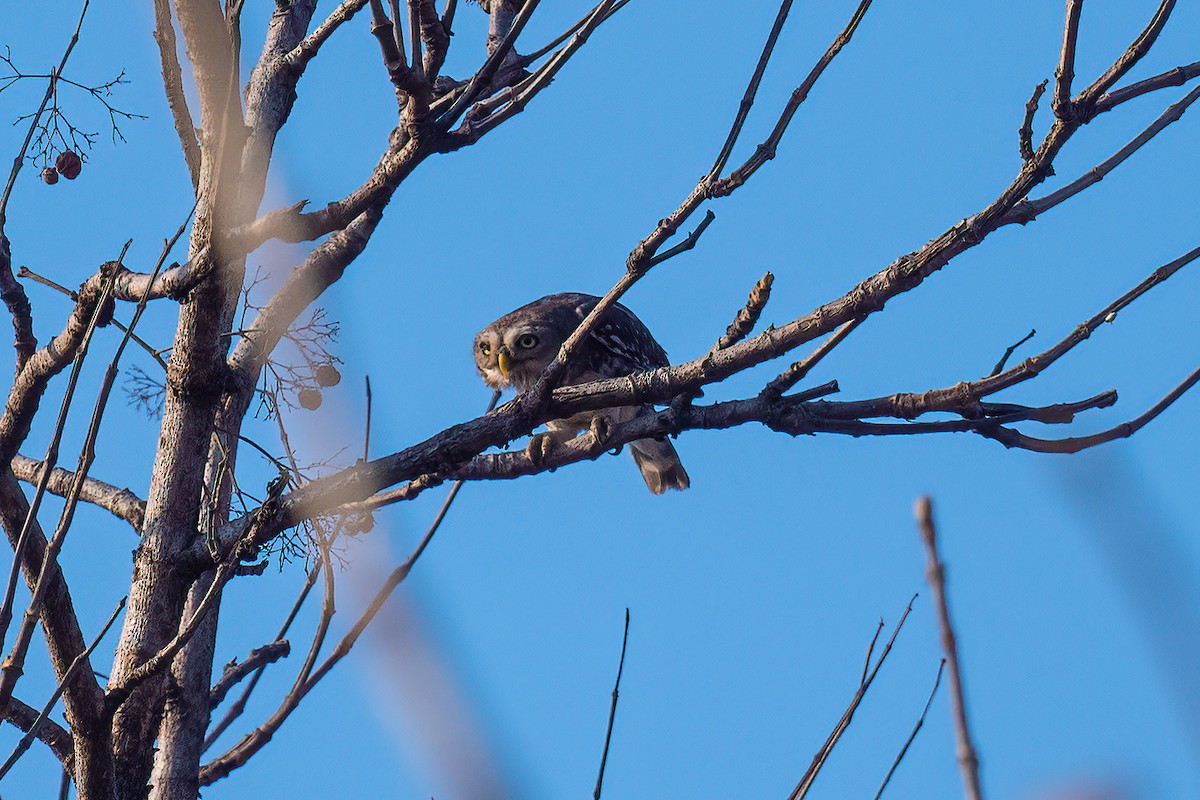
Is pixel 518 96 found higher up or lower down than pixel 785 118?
higher up

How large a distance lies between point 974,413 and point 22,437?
2360mm

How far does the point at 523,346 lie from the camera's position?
7.08 meters

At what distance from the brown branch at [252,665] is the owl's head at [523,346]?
10.1 feet

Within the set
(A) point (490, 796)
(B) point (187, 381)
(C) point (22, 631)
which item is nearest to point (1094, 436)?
(A) point (490, 796)

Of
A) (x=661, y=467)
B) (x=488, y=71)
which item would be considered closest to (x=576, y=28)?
(x=488, y=71)

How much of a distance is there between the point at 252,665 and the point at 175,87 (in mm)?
1787

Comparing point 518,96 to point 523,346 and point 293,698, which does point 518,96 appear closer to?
point 293,698

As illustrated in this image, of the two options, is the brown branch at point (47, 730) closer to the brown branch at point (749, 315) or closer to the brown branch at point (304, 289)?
the brown branch at point (304, 289)

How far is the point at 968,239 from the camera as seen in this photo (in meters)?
2.72

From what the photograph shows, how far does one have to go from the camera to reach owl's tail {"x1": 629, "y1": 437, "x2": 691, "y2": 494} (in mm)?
7375

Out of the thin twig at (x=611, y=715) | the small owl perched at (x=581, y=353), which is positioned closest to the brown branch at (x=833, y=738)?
the thin twig at (x=611, y=715)

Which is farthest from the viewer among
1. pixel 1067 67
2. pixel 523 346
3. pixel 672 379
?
pixel 523 346

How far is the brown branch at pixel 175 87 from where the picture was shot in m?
3.26

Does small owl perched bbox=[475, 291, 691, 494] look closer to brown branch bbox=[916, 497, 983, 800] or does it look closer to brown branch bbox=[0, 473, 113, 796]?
brown branch bbox=[0, 473, 113, 796]
